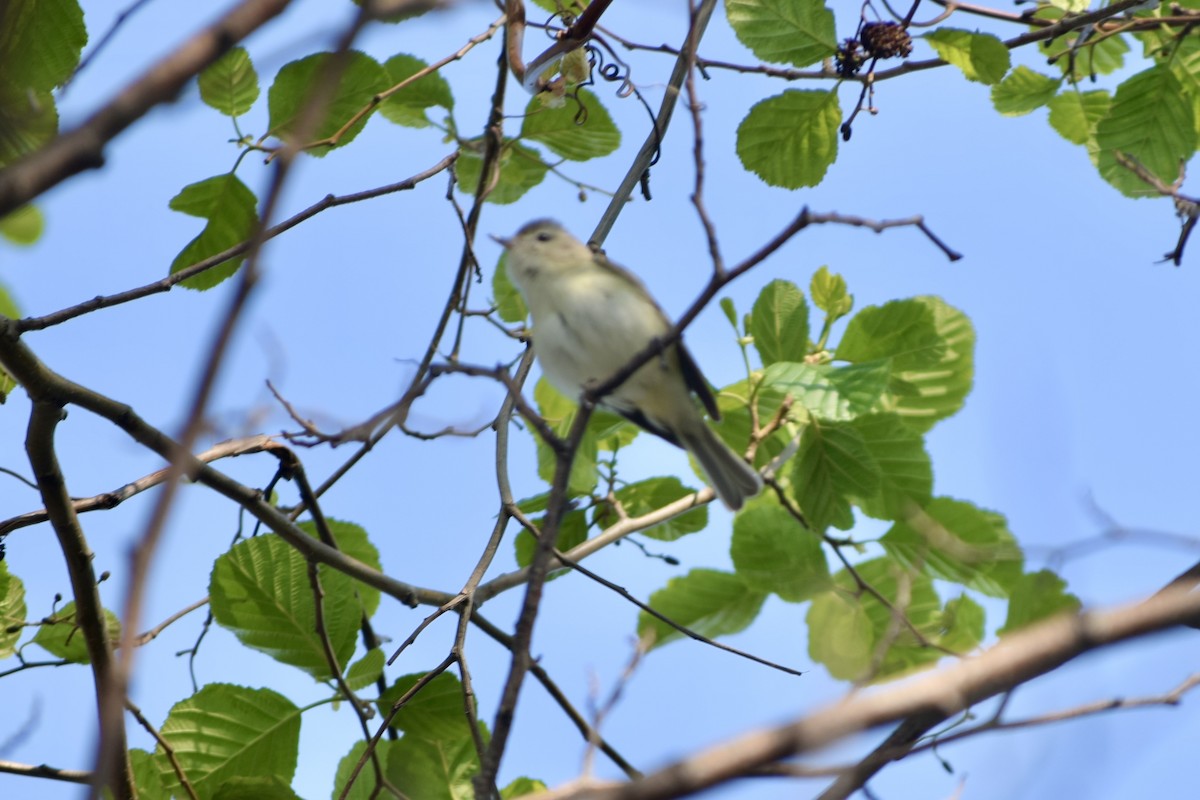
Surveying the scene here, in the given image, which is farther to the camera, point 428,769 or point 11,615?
point 11,615

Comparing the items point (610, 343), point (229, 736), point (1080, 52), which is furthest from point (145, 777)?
point (1080, 52)

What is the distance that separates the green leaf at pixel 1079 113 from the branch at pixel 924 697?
435 centimetres

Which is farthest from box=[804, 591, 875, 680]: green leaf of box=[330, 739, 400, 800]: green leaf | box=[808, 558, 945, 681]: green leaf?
box=[330, 739, 400, 800]: green leaf

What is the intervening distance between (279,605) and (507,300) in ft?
4.72

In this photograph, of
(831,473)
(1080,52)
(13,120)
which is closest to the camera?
(13,120)

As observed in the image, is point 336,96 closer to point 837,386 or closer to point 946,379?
point 837,386

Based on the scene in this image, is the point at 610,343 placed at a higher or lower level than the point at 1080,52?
lower

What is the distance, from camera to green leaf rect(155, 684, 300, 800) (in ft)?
11.3

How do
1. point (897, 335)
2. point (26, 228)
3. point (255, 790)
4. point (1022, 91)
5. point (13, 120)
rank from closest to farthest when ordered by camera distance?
1. point (13, 120)
2. point (255, 790)
3. point (897, 335)
4. point (26, 228)
5. point (1022, 91)

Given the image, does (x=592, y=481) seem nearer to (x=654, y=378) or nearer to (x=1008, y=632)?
(x=654, y=378)

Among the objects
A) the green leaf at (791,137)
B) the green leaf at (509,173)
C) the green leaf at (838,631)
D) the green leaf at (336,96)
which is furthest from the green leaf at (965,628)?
the green leaf at (336,96)

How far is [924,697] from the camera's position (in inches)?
41.0

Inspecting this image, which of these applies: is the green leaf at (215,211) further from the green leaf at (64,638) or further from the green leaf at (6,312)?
the green leaf at (64,638)

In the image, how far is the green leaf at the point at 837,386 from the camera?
3.27 m
